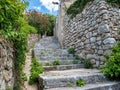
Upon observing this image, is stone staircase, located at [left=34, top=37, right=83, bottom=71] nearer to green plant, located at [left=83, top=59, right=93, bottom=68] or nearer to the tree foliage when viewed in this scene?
green plant, located at [left=83, top=59, right=93, bottom=68]

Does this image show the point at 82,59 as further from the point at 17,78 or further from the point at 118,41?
the point at 17,78

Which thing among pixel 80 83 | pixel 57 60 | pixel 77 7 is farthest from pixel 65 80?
pixel 77 7

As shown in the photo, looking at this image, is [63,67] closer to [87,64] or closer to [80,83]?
[87,64]

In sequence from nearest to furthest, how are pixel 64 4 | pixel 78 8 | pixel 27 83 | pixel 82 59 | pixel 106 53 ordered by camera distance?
1. pixel 27 83
2. pixel 106 53
3. pixel 82 59
4. pixel 78 8
5. pixel 64 4

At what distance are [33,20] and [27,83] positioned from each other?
11.5 meters

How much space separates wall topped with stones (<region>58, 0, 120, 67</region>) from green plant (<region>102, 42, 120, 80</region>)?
24 cm

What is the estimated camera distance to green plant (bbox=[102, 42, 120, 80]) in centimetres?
400

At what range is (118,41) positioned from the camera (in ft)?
15.2

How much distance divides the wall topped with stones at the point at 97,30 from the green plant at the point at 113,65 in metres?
0.24

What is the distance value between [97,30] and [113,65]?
4.55ft

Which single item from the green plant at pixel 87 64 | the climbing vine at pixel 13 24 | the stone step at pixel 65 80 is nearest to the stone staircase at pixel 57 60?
the green plant at pixel 87 64

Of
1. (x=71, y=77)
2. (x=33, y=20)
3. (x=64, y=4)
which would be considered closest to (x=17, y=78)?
(x=71, y=77)

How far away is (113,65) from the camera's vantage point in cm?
408

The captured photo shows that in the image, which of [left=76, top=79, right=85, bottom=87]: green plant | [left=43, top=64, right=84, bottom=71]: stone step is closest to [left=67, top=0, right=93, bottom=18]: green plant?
[left=43, top=64, right=84, bottom=71]: stone step
